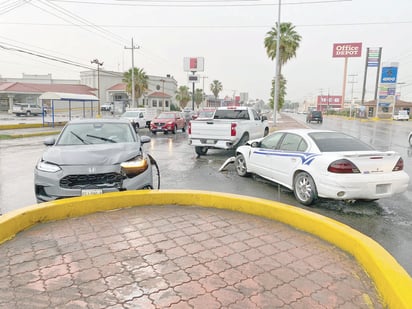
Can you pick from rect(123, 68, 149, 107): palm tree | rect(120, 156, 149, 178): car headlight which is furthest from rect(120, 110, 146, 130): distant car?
rect(123, 68, 149, 107): palm tree

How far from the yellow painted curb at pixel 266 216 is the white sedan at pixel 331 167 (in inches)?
63.7

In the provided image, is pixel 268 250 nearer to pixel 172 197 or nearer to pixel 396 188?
pixel 172 197

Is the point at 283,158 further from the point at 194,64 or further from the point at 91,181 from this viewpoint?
Answer: the point at 194,64

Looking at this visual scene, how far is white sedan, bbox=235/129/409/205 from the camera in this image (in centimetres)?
553

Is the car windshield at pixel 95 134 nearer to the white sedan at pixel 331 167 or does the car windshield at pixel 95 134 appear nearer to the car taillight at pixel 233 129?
the white sedan at pixel 331 167

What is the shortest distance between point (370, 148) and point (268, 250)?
3.90m

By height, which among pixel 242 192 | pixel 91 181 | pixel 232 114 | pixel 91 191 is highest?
pixel 232 114

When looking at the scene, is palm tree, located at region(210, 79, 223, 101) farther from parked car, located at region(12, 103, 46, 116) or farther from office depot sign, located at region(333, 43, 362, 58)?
parked car, located at region(12, 103, 46, 116)

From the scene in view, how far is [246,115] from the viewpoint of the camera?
1370 centimetres

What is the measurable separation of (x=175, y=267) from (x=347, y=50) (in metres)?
90.1

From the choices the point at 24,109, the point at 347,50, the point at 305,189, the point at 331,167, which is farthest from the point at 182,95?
the point at 331,167

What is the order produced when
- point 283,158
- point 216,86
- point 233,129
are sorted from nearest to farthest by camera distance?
point 283,158 → point 233,129 → point 216,86

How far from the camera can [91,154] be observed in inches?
204

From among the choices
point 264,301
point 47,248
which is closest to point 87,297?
point 47,248
